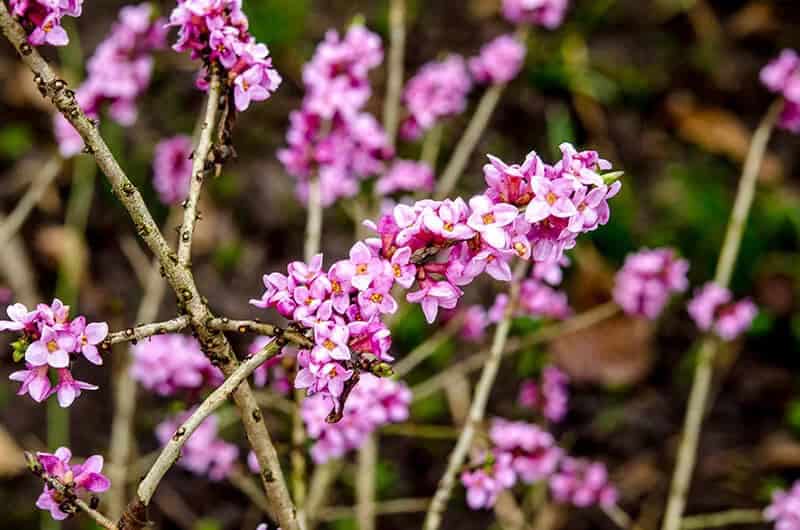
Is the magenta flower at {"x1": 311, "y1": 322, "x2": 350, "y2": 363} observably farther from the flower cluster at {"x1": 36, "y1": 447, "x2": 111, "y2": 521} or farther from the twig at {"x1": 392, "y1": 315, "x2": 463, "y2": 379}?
the twig at {"x1": 392, "y1": 315, "x2": 463, "y2": 379}

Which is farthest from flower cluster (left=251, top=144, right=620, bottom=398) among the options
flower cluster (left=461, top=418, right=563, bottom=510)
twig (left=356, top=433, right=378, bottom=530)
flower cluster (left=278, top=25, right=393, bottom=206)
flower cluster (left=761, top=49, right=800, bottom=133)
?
flower cluster (left=761, top=49, right=800, bottom=133)

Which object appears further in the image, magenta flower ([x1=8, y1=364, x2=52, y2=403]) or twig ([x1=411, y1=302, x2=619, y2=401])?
twig ([x1=411, y1=302, x2=619, y2=401])

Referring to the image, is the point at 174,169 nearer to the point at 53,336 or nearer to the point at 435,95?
the point at 435,95

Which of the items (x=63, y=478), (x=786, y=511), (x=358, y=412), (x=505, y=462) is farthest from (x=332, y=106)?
(x=786, y=511)

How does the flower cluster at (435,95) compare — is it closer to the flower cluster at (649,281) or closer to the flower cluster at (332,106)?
the flower cluster at (332,106)

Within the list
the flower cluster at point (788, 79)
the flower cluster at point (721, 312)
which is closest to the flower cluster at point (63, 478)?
the flower cluster at point (721, 312)

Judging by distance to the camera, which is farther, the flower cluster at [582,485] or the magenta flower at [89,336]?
the flower cluster at [582,485]
